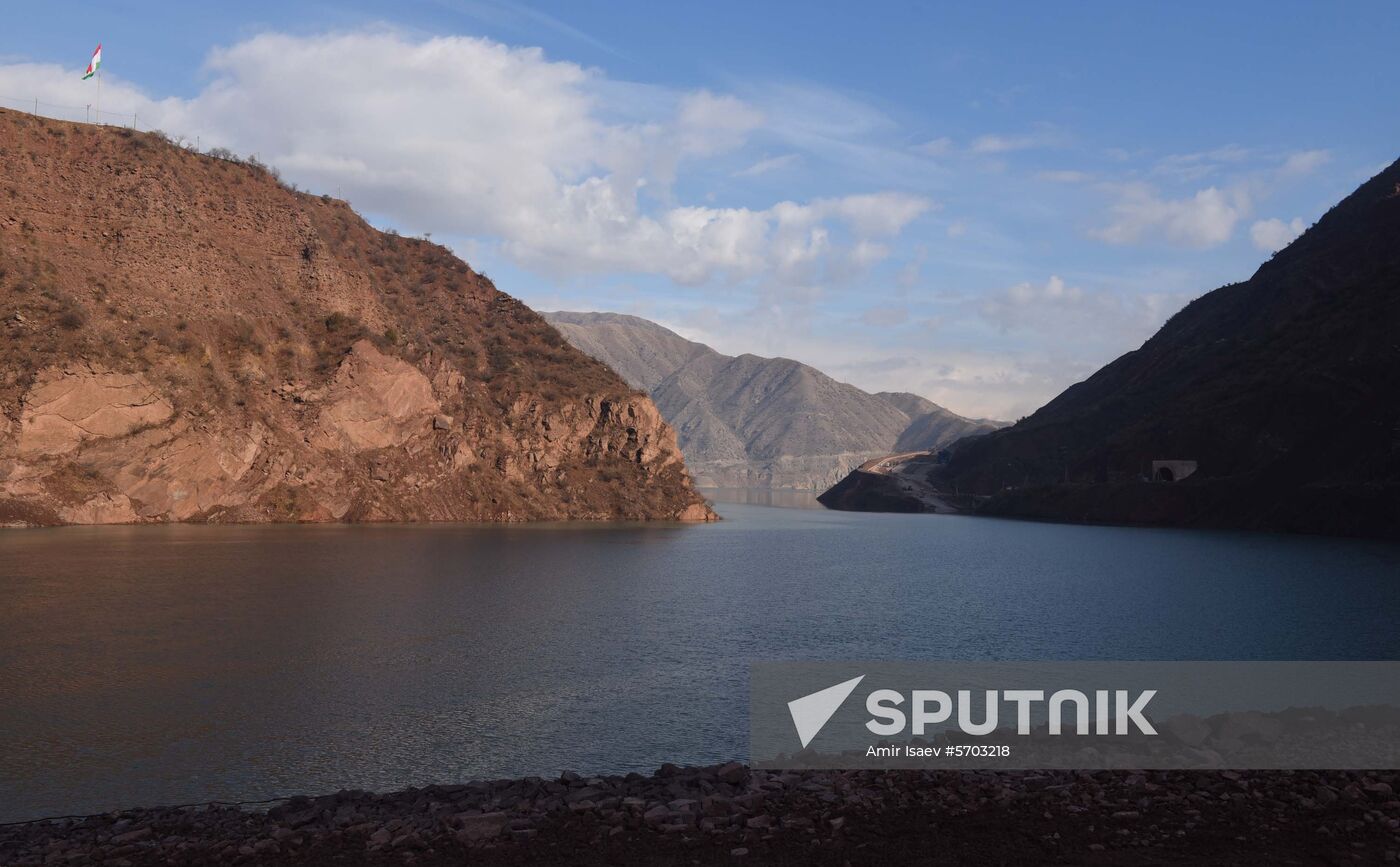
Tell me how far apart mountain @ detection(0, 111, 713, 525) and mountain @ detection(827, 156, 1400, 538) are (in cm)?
5445

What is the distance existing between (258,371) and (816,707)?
7203cm

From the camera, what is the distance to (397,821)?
1302 centimetres

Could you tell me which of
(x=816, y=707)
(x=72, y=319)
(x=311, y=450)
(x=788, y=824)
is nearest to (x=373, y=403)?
(x=311, y=450)

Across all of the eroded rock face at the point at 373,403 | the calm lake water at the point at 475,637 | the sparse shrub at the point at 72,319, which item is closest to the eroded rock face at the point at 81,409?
the sparse shrub at the point at 72,319

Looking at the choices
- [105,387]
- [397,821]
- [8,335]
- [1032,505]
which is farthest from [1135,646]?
[1032,505]

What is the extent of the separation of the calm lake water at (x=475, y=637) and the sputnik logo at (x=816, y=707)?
1.28 metres

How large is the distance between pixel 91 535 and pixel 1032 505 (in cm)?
11045

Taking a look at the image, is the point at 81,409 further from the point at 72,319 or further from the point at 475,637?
the point at 475,637

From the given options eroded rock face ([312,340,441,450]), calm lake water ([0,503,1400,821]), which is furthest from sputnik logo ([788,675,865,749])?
eroded rock face ([312,340,441,450])

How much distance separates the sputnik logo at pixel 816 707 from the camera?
1984cm

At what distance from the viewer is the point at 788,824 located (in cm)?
1278

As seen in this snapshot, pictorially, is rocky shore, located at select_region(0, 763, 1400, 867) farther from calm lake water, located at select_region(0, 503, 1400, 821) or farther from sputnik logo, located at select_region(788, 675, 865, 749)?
sputnik logo, located at select_region(788, 675, 865, 749)

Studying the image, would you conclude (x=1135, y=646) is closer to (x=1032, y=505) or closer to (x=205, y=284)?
(x=205, y=284)

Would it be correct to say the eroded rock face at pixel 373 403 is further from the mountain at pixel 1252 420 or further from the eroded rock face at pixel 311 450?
the mountain at pixel 1252 420
